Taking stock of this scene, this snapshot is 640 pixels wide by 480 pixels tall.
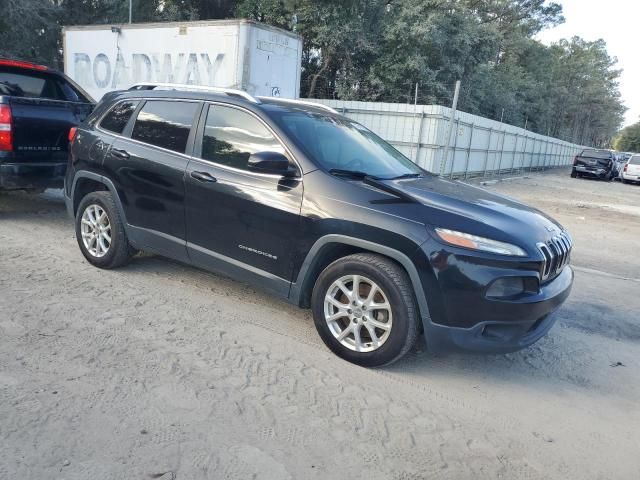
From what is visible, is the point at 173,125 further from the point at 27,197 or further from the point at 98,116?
the point at 27,197

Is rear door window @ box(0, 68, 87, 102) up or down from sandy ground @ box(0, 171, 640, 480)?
up

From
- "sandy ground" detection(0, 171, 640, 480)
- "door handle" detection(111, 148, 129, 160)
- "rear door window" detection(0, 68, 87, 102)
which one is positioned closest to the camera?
"sandy ground" detection(0, 171, 640, 480)

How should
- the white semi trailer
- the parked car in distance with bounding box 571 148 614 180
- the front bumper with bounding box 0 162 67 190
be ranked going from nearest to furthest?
the front bumper with bounding box 0 162 67 190
the white semi trailer
the parked car in distance with bounding box 571 148 614 180

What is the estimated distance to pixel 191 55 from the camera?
1071 centimetres

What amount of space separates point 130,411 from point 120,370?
485 mm

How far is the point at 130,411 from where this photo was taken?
2.96 metres

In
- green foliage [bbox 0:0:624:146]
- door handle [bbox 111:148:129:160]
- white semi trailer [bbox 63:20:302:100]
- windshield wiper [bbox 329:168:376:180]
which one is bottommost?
door handle [bbox 111:148:129:160]

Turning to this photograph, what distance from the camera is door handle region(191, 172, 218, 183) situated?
4.25 m

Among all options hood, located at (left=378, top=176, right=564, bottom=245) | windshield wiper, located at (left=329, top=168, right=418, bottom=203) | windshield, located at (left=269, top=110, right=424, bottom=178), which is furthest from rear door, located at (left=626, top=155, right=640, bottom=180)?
windshield wiper, located at (left=329, top=168, right=418, bottom=203)

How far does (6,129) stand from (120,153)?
7.23 feet

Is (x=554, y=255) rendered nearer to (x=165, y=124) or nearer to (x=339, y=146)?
(x=339, y=146)

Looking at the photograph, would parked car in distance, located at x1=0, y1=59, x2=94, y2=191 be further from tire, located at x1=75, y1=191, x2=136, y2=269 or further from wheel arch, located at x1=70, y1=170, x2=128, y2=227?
tire, located at x1=75, y1=191, x2=136, y2=269

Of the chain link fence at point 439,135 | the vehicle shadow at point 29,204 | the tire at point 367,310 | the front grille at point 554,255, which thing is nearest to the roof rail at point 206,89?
the tire at point 367,310

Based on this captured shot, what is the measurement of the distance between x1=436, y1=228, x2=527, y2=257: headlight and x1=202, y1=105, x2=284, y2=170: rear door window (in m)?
1.41
